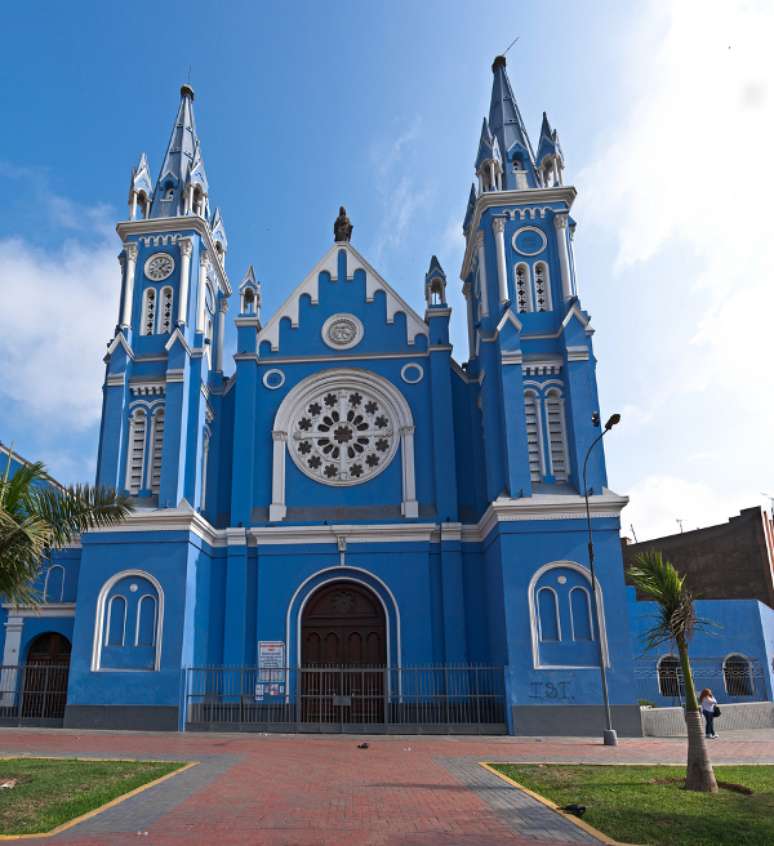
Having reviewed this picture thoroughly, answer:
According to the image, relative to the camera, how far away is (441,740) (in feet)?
66.9

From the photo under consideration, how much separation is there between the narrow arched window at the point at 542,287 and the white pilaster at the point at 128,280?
545 inches

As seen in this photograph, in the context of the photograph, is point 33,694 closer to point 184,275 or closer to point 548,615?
point 184,275

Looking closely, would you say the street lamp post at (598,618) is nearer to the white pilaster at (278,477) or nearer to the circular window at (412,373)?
the circular window at (412,373)

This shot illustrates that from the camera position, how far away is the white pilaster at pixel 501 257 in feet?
87.1

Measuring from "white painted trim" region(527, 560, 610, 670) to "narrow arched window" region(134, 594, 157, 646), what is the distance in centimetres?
1077

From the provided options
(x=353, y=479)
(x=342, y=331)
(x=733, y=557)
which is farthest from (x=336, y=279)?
(x=733, y=557)

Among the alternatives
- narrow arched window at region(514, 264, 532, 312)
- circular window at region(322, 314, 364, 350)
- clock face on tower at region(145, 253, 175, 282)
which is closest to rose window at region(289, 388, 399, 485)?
circular window at region(322, 314, 364, 350)

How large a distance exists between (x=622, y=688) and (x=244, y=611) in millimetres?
11312

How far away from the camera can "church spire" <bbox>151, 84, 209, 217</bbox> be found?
1163 inches

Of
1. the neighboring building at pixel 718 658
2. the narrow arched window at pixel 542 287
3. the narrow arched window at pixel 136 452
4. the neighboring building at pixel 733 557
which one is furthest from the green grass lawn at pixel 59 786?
the neighboring building at pixel 733 557

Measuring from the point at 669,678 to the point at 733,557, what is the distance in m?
14.3

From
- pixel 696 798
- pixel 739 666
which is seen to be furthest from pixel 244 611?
pixel 739 666

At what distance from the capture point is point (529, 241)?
2756 cm

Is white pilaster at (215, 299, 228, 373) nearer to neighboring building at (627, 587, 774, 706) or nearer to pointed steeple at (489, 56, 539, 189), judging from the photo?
pointed steeple at (489, 56, 539, 189)
